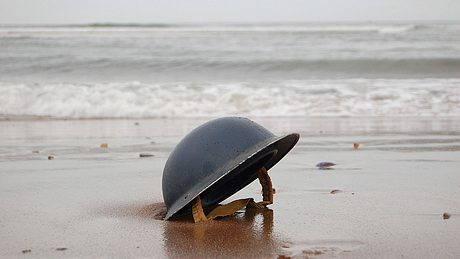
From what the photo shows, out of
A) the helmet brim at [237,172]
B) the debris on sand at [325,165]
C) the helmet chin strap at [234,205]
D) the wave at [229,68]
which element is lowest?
the wave at [229,68]

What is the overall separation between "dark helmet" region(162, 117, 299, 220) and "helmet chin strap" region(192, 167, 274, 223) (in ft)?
0.18

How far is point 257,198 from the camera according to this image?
4.19 metres

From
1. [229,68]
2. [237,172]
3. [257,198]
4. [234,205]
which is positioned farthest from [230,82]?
[237,172]

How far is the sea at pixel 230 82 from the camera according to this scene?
1059 centimetres

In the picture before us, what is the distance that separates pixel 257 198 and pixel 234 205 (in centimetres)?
50

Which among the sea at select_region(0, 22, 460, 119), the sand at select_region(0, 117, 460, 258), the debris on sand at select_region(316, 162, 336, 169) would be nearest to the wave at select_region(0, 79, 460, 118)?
the sea at select_region(0, 22, 460, 119)

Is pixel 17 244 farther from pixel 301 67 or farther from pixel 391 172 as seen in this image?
pixel 301 67

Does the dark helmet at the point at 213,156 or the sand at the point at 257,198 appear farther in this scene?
the dark helmet at the point at 213,156

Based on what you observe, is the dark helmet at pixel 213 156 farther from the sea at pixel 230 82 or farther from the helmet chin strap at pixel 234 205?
the sea at pixel 230 82

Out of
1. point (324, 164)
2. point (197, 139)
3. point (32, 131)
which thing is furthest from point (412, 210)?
point (32, 131)

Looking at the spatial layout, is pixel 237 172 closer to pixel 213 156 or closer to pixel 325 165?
pixel 213 156

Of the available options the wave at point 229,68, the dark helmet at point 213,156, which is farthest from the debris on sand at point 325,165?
the wave at point 229,68

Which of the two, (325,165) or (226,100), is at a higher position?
(325,165)

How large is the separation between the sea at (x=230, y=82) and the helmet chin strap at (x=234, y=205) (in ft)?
20.4
